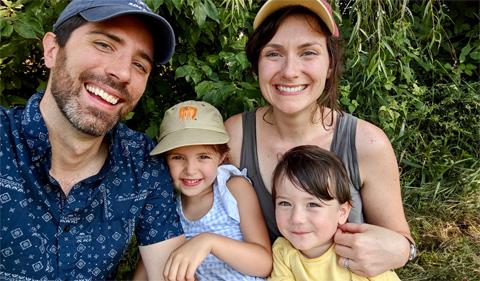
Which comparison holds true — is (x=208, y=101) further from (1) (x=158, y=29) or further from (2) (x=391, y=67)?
(2) (x=391, y=67)

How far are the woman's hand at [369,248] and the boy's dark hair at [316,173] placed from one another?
14cm

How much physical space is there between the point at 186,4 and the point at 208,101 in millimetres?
469

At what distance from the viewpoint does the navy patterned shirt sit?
1.79 m

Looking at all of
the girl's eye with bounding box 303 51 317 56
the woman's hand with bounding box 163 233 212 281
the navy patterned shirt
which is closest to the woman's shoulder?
the girl's eye with bounding box 303 51 317 56

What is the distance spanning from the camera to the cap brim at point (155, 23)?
178 cm

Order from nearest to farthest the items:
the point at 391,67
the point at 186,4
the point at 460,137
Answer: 1. the point at 186,4
2. the point at 391,67
3. the point at 460,137

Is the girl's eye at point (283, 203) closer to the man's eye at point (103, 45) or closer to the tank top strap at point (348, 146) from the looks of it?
→ the tank top strap at point (348, 146)

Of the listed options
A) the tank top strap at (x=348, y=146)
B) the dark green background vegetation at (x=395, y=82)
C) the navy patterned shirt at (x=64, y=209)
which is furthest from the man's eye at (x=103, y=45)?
the tank top strap at (x=348, y=146)

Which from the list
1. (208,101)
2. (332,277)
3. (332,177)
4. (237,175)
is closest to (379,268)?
(332,277)

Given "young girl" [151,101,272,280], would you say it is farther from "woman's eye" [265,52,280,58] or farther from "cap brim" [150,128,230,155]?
"woman's eye" [265,52,280,58]

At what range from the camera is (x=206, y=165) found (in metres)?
2.24

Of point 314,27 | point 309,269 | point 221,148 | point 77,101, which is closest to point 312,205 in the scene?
point 309,269

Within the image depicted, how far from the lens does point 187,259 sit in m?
1.91

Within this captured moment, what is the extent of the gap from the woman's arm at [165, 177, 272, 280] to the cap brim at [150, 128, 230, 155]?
210mm
